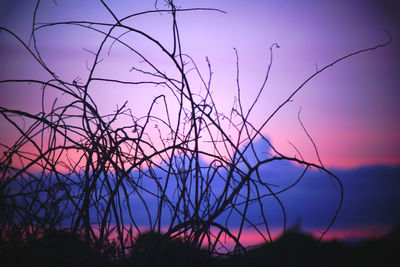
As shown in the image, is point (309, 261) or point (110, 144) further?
point (309, 261)

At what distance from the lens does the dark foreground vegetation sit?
0.92 metres

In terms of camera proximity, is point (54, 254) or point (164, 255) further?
point (164, 255)

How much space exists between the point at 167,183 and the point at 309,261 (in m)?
1.01

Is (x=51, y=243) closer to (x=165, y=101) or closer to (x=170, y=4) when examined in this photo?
(x=165, y=101)

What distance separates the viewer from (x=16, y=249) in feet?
3.07

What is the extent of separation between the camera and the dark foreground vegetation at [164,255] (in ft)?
3.03

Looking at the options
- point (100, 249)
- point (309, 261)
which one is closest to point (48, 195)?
point (100, 249)

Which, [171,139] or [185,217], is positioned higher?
[171,139]

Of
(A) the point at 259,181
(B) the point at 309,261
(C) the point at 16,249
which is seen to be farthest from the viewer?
(B) the point at 309,261

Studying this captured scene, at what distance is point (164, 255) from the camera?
1072mm

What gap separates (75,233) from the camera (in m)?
1.01

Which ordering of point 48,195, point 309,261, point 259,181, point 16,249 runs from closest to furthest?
point 16,249 → point 259,181 → point 48,195 → point 309,261

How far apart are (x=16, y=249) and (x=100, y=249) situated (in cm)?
22

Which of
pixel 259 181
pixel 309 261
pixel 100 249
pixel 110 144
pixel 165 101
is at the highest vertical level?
pixel 165 101
